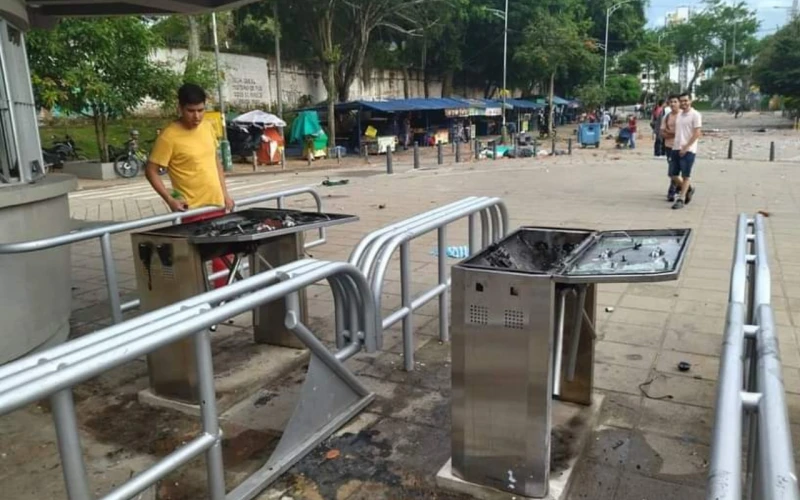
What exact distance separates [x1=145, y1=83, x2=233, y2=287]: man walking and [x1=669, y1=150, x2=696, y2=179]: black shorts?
6.93m

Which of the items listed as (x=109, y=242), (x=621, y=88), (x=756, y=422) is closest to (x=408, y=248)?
(x=109, y=242)

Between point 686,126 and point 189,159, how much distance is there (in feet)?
23.4

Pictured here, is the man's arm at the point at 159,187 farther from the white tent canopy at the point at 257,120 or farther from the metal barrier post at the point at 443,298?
the white tent canopy at the point at 257,120

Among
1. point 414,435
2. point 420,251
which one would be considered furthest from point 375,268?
point 420,251

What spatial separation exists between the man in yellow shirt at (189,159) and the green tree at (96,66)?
395 inches

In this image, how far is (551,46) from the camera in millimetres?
31953

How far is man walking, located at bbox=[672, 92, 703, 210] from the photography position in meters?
8.92

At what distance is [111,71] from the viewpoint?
15117 mm

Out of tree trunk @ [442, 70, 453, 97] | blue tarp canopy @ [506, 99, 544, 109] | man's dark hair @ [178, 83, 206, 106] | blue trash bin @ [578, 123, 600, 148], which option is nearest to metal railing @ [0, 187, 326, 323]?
man's dark hair @ [178, 83, 206, 106]

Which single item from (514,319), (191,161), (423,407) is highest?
(191,161)

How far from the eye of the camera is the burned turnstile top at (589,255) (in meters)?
2.48

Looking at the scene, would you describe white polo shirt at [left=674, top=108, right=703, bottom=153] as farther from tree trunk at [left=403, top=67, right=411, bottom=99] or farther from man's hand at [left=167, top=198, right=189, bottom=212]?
tree trunk at [left=403, top=67, right=411, bottom=99]

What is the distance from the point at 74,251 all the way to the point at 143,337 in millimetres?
6233

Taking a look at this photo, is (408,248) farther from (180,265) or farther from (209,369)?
(209,369)
